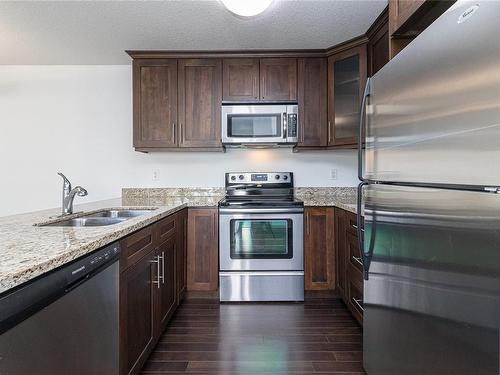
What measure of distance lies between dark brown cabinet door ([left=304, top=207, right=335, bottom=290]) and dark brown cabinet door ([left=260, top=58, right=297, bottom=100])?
1114 millimetres

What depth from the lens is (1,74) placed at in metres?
3.49

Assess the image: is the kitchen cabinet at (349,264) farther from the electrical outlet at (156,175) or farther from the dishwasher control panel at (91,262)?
the electrical outlet at (156,175)

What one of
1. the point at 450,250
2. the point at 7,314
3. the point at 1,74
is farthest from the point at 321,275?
the point at 1,74

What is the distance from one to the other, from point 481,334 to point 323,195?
2.63 metres

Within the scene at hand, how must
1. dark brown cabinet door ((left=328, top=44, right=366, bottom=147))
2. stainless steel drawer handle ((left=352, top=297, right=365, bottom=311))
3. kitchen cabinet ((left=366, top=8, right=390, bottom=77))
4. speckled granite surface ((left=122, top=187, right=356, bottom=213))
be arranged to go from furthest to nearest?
1. speckled granite surface ((left=122, top=187, right=356, bottom=213))
2. dark brown cabinet door ((left=328, top=44, right=366, bottom=147))
3. kitchen cabinet ((left=366, top=8, right=390, bottom=77))
4. stainless steel drawer handle ((left=352, top=297, right=365, bottom=311))

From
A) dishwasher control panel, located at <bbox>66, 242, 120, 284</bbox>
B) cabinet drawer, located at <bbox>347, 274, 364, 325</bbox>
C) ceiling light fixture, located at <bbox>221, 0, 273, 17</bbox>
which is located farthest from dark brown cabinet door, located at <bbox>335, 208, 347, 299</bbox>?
dishwasher control panel, located at <bbox>66, 242, 120, 284</bbox>

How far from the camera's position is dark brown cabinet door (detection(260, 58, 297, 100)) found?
3.09m

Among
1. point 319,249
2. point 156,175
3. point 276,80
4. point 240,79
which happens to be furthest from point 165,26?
point 319,249

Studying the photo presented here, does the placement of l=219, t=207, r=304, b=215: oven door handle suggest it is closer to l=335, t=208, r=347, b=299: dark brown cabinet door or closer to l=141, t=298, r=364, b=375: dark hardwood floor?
l=335, t=208, r=347, b=299: dark brown cabinet door

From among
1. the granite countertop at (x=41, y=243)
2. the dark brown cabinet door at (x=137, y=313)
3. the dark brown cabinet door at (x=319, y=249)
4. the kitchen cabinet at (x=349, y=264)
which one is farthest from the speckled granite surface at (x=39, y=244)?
the dark brown cabinet door at (x=319, y=249)

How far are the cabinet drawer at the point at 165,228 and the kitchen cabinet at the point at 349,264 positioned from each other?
1335 millimetres

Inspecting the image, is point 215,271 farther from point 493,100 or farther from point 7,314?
point 493,100

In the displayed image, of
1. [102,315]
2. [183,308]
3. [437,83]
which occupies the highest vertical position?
[437,83]

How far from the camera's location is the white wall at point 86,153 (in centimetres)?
348
